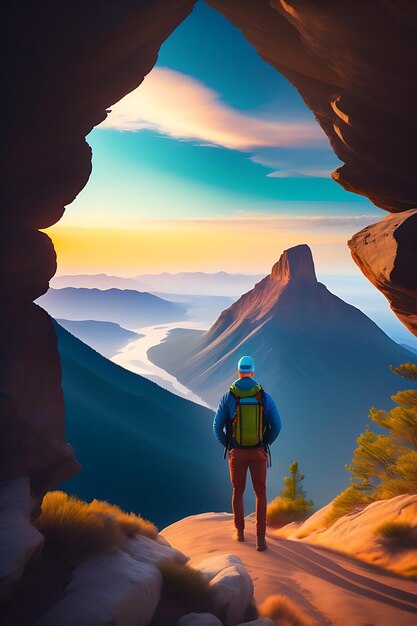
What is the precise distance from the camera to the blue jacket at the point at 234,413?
9.64m

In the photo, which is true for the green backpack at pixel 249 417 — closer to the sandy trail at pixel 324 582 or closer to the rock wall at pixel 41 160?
the sandy trail at pixel 324 582

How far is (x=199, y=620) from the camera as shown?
23.0ft

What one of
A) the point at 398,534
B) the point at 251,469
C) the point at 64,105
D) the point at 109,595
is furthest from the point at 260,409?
the point at 64,105

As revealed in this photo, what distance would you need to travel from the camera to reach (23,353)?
9008 millimetres

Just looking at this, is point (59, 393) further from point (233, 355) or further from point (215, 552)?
point (233, 355)

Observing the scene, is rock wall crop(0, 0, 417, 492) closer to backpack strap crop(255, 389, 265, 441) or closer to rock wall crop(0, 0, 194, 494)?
rock wall crop(0, 0, 194, 494)

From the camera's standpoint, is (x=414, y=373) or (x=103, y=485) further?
(x=103, y=485)

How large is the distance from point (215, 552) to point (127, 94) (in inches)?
451

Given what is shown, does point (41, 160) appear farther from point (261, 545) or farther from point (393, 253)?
point (261, 545)

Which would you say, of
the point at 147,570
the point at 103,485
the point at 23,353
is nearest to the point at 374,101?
the point at 23,353

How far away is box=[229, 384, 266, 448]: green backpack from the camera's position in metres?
9.55

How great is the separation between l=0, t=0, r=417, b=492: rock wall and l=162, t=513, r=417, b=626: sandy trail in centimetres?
463

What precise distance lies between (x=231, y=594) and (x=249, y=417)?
314 centimetres

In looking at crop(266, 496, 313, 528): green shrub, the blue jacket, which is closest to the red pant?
the blue jacket
